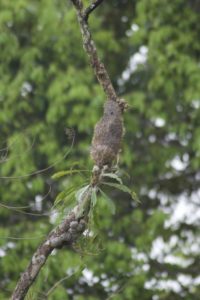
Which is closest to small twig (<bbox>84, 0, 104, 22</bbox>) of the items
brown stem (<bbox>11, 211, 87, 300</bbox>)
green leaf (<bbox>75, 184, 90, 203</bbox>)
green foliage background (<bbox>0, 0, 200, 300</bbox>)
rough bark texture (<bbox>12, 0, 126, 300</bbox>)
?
rough bark texture (<bbox>12, 0, 126, 300</bbox>)

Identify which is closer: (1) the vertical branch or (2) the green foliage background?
(1) the vertical branch

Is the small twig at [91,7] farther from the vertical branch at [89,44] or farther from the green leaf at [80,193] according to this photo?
the green leaf at [80,193]

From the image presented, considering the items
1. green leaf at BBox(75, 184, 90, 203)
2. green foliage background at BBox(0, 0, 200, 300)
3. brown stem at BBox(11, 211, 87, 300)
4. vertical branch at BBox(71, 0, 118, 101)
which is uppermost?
green foliage background at BBox(0, 0, 200, 300)

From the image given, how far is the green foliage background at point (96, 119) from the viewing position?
6672mm

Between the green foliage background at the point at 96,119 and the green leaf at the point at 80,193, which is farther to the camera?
the green foliage background at the point at 96,119

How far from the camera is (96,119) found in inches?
263

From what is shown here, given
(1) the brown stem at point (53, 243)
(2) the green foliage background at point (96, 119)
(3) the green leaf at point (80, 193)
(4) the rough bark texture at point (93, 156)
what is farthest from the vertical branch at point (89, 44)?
(2) the green foliage background at point (96, 119)

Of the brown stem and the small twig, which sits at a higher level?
the small twig

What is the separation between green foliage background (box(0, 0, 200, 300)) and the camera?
263 inches

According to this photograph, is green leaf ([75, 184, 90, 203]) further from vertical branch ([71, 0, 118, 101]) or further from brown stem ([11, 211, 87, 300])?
vertical branch ([71, 0, 118, 101])

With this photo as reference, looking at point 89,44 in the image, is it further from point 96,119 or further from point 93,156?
point 96,119

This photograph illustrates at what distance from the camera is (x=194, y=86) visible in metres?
6.62

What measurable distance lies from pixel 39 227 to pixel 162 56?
70.3 inches

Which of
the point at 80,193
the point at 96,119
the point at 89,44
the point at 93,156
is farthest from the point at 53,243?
the point at 96,119
